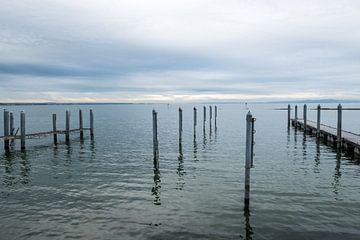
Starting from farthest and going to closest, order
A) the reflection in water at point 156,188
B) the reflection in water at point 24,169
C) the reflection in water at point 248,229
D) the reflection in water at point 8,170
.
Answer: the reflection in water at point 24,169
the reflection in water at point 8,170
the reflection in water at point 156,188
the reflection in water at point 248,229

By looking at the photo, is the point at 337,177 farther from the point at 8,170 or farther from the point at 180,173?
the point at 8,170

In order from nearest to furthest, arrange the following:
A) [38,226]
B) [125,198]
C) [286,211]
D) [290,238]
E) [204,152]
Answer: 1. [290,238]
2. [38,226]
3. [286,211]
4. [125,198]
5. [204,152]

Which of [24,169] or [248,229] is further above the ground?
[24,169]

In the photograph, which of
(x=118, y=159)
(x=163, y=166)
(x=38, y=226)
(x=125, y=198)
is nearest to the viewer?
(x=38, y=226)

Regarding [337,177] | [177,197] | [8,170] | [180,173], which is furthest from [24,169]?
[337,177]

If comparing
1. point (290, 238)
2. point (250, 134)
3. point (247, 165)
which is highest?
point (250, 134)

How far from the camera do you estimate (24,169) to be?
70.0ft

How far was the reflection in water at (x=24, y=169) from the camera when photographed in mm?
18389

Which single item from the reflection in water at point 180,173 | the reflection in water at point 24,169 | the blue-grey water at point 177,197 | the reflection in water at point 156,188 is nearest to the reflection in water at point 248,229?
the blue-grey water at point 177,197

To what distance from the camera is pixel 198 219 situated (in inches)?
477

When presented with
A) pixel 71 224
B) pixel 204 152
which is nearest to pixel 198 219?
pixel 71 224

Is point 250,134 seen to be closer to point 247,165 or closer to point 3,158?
point 247,165

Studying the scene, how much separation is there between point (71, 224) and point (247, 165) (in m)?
6.65

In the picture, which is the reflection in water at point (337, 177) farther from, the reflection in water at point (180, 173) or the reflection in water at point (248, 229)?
the reflection in water at point (180, 173)
